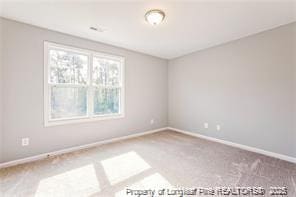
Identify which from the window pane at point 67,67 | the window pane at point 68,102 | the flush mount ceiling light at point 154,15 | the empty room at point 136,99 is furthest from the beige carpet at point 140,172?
the flush mount ceiling light at point 154,15

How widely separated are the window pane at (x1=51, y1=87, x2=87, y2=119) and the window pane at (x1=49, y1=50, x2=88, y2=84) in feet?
0.61

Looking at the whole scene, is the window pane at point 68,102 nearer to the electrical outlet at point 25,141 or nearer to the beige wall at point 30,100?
the beige wall at point 30,100

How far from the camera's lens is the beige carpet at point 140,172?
203 cm

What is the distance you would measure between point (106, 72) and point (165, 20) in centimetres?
192

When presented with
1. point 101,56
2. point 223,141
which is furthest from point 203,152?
point 101,56

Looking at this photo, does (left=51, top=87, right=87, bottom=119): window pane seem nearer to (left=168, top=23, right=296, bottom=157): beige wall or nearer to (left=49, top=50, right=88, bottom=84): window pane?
(left=49, top=50, right=88, bottom=84): window pane

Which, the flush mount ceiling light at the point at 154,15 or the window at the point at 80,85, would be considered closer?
the flush mount ceiling light at the point at 154,15

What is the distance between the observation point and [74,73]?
338 centimetres

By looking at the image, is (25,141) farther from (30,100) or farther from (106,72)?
(106,72)

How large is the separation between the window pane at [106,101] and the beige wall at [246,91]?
6.81 feet

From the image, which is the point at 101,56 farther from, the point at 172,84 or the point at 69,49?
the point at 172,84

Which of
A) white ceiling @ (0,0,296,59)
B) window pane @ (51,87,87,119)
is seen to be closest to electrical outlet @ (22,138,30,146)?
window pane @ (51,87,87,119)

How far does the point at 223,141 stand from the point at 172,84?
7.45 ft

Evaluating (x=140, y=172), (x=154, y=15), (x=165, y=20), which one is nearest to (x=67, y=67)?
(x=154, y=15)
